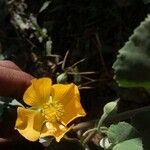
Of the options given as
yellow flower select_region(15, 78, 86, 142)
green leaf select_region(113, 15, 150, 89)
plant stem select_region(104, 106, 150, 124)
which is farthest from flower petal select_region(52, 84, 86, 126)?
green leaf select_region(113, 15, 150, 89)

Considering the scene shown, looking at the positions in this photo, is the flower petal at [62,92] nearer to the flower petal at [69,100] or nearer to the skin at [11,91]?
the flower petal at [69,100]

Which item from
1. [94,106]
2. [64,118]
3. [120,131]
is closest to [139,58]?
[120,131]

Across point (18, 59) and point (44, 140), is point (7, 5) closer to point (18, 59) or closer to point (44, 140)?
point (18, 59)

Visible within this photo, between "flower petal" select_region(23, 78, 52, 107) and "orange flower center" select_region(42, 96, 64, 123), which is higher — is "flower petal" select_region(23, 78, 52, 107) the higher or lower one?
the higher one

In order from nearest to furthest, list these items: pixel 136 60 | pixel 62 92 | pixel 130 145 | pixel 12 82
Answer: pixel 136 60, pixel 130 145, pixel 62 92, pixel 12 82

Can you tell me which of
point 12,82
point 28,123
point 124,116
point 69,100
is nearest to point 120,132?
point 124,116

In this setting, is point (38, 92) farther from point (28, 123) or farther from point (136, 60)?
point (136, 60)

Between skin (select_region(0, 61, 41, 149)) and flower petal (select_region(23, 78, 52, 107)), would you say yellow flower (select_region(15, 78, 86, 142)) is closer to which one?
flower petal (select_region(23, 78, 52, 107))
